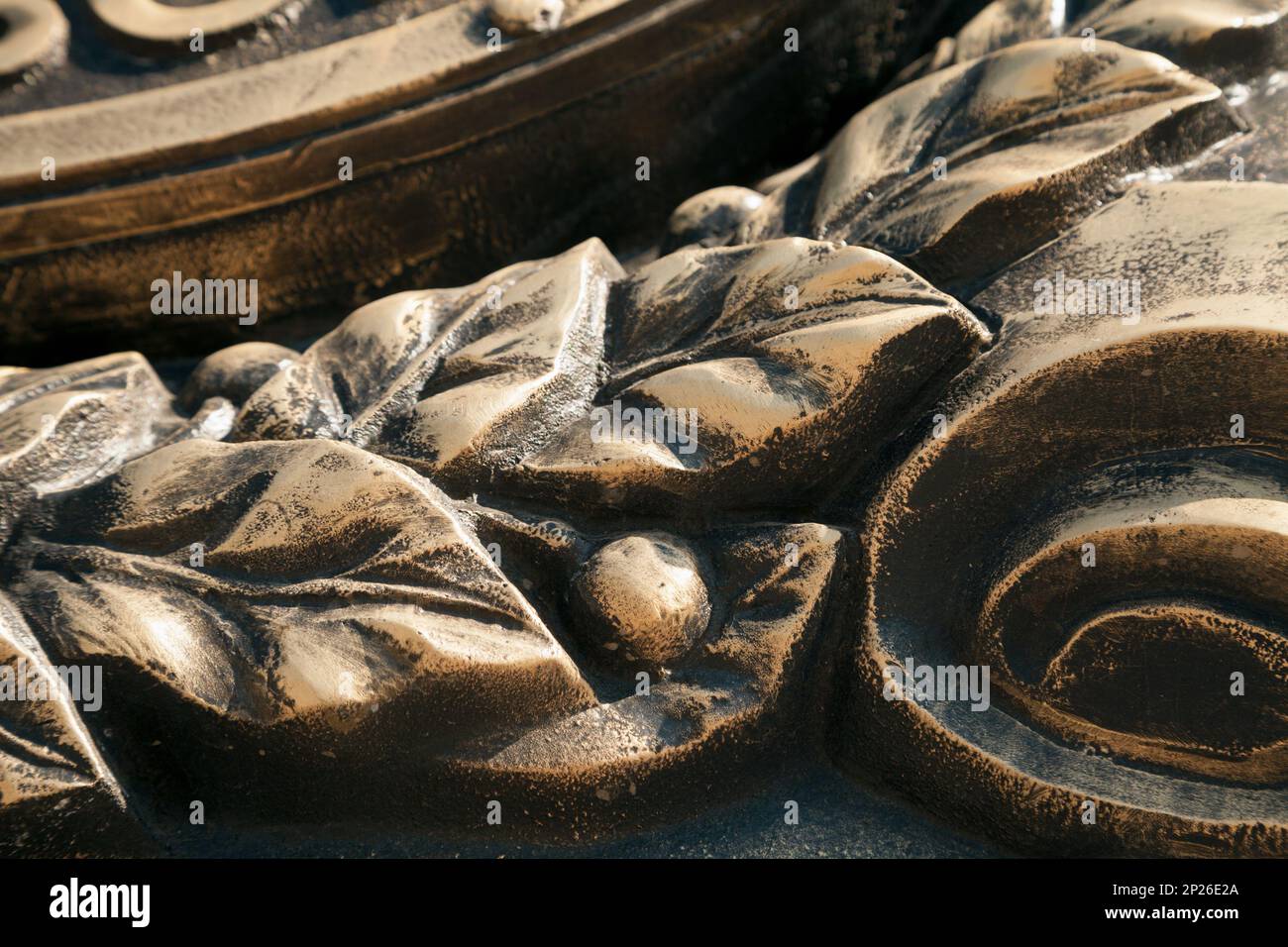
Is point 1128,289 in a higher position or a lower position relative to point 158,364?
higher

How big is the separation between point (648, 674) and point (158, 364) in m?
1.12

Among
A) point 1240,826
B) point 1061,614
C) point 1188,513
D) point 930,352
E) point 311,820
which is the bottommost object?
Answer: point 311,820

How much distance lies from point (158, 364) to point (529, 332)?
846 mm

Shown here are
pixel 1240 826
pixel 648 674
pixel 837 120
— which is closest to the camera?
pixel 1240 826

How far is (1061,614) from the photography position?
109 cm

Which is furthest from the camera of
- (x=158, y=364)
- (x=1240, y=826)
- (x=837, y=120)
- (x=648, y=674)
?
(x=837, y=120)

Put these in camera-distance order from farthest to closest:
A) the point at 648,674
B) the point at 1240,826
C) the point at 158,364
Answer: the point at 158,364 → the point at 648,674 → the point at 1240,826

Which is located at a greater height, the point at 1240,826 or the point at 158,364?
the point at 158,364

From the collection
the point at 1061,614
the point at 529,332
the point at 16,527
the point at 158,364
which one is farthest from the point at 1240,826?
the point at 158,364

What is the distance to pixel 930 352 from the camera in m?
1.16

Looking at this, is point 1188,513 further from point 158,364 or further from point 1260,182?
point 158,364

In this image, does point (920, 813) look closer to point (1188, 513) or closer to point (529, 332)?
point (1188, 513)

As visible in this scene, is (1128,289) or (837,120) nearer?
(1128,289)

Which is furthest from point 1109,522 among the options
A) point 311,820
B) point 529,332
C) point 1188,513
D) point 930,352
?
point 311,820
